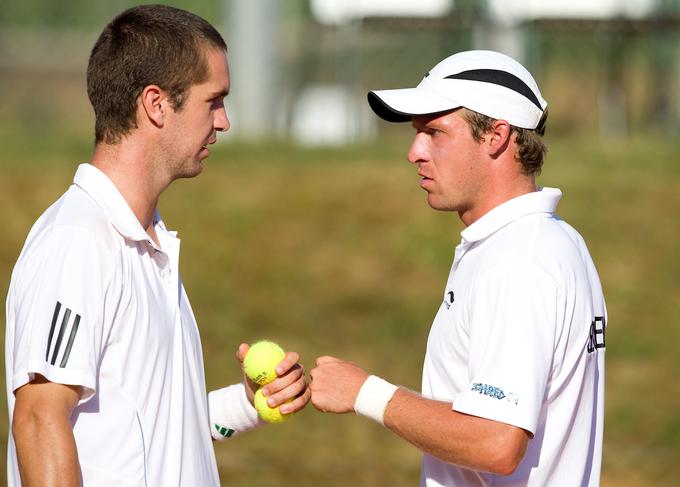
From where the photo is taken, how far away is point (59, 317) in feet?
11.3

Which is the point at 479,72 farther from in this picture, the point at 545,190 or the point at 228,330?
the point at 228,330

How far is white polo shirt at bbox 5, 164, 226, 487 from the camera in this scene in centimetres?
344

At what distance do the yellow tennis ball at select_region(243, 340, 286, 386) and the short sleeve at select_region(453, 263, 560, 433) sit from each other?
2.63ft

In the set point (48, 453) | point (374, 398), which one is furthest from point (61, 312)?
point (374, 398)

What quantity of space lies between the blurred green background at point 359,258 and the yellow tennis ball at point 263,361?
222 inches

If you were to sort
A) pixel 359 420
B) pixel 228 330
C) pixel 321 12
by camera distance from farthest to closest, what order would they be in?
pixel 321 12
pixel 228 330
pixel 359 420

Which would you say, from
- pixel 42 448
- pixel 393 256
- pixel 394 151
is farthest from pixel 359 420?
pixel 42 448

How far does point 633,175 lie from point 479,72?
11.1 meters

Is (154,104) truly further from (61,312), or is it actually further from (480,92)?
(480,92)

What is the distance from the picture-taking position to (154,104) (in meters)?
3.86

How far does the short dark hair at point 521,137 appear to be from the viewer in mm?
4055

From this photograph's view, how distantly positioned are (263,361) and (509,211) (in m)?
1.00

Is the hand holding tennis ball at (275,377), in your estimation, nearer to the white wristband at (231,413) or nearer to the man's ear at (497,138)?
the white wristband at (231,413)

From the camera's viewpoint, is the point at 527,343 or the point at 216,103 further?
the point at 216,103
